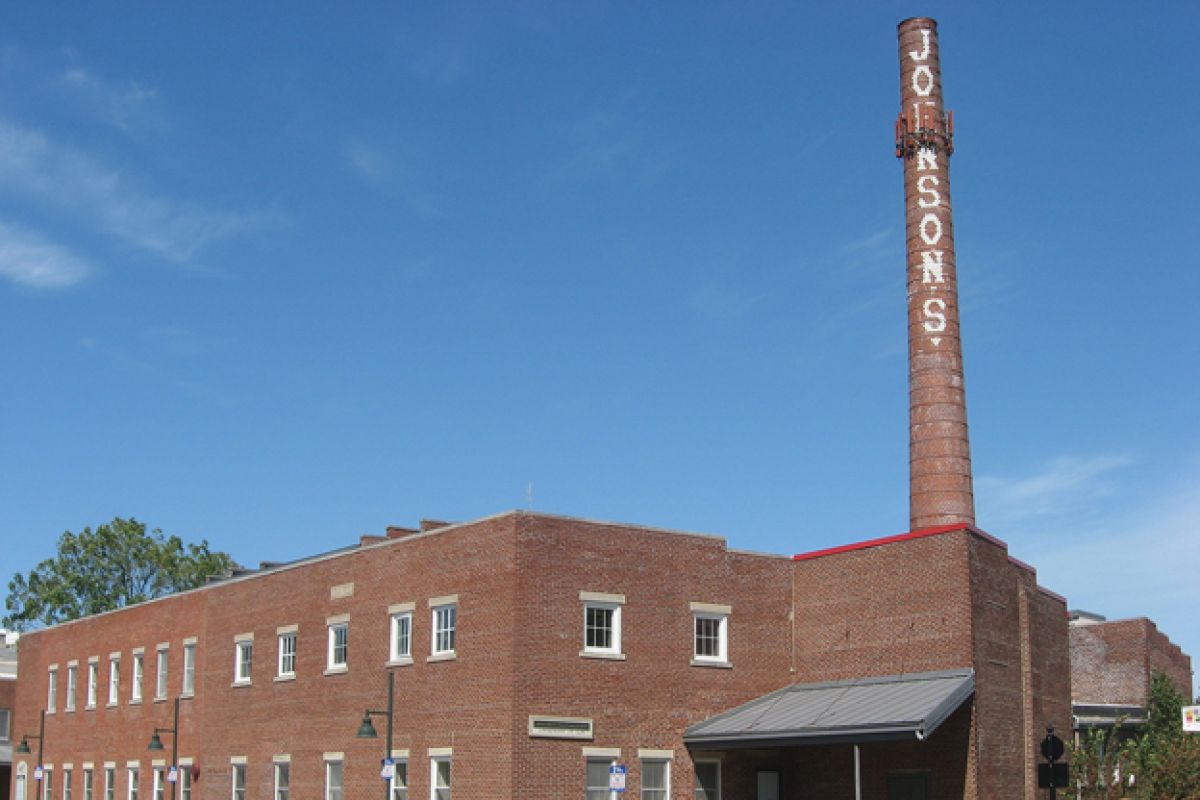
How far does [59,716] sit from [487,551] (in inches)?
1143

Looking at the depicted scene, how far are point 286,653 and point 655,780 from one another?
12847mm

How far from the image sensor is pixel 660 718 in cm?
3534

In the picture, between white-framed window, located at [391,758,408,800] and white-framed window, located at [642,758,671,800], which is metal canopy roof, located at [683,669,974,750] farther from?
white-framed window, located at [391,758,408,800]

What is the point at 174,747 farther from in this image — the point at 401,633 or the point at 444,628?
the point at 444,628

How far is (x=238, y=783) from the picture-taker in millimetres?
44250

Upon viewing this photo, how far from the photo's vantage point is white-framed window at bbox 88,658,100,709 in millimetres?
54156

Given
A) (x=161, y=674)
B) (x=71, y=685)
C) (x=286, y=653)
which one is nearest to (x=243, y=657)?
(x=286, y=653)

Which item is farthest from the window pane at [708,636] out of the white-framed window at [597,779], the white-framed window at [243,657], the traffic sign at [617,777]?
the white-framed window at [243,657]

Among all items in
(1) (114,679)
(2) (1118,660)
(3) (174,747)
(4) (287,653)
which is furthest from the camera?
(2) (1118,660)

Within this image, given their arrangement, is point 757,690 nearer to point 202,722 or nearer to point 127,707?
point 202,722

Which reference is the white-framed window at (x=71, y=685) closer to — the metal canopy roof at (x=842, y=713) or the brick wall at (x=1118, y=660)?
Answer: the metal canopy roof at (x=842, y=713)

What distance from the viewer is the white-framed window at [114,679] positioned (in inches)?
2062

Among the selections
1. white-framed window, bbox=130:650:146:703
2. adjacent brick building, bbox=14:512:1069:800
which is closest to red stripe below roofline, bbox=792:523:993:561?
adjacent brick building, bbox=14:512:1069:800

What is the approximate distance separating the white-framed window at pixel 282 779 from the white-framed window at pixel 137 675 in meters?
10.5
